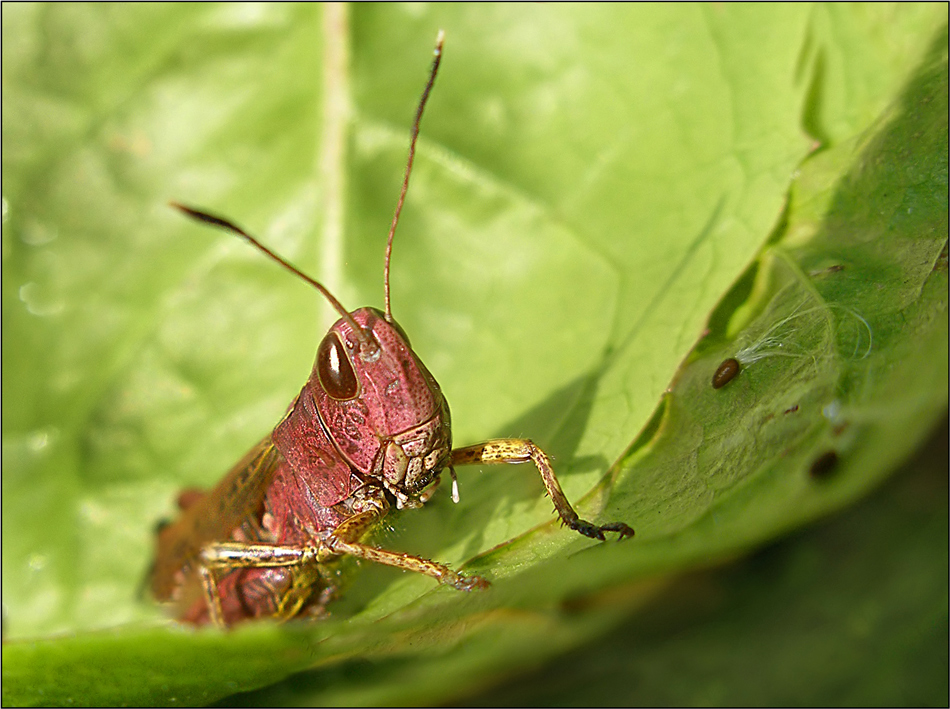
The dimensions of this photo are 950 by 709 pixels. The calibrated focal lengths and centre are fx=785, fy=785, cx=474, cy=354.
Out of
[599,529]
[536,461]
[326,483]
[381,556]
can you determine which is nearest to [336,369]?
[326,483]

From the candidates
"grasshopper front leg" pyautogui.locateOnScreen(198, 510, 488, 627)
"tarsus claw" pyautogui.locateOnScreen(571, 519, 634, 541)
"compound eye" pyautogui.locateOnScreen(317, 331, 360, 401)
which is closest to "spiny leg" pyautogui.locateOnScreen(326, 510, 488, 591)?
"grasshopper front leg" pyautogui.locateOnScreen(198, 510, 488, 627)

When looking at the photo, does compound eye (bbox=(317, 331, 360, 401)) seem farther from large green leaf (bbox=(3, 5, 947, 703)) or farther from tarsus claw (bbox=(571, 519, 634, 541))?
tarsus claw (bbox=(571, 519, 634, 541))

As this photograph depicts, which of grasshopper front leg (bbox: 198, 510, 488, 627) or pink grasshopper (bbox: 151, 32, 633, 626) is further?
grasshopper front leg (bbox: 198, 510, 488, 627)

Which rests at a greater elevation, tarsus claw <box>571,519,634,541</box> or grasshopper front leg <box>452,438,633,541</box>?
grasshopper front leg <box>452,438,633,541</box>

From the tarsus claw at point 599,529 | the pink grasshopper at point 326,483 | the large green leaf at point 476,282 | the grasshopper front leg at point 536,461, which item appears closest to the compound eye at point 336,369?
the pink grasshopper at point 326,483

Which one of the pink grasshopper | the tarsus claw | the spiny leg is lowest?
the tarsus claw

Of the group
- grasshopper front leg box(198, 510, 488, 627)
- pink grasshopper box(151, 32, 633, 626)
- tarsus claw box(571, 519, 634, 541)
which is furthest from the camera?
grasshopper front leg box(198, 510, 488, 627)

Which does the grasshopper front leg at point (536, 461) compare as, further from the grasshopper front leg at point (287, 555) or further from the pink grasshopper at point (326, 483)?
the grasshopper front leg at point (287, 555)

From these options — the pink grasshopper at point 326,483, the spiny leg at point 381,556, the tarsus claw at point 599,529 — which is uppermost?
the pink grasshopper at point 326,483
